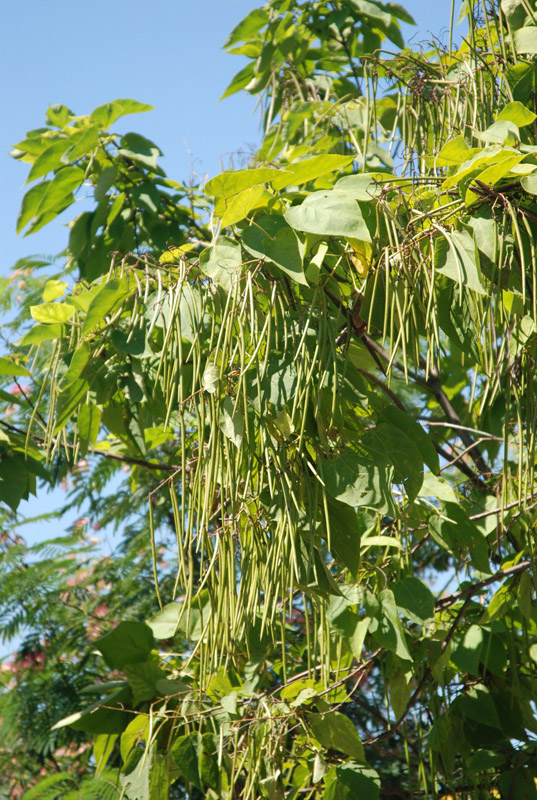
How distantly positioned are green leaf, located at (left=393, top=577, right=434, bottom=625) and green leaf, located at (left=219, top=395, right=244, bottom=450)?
0.48 m

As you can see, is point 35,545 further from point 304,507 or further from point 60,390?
point 304,507

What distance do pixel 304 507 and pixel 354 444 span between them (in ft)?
0.37

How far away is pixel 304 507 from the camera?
919mm

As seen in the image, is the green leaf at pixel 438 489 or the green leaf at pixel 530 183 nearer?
the green leaf at pixel 530 183

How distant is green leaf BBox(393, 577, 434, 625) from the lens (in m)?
1.17

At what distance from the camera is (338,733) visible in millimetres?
1211

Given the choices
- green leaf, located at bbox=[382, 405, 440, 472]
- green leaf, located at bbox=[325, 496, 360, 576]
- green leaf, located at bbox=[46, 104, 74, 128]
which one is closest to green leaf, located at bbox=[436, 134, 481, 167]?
green leaf, located at bbox=[382, 405, 440, 472]

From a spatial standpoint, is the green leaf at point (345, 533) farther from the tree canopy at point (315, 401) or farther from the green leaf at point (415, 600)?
the green leaf at point (415, 600)

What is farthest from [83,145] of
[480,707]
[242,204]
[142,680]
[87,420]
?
[480,707]

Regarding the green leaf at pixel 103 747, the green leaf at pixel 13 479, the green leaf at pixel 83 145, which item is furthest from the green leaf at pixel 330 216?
the green leaf at pixel 103 747

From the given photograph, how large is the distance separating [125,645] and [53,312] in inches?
23.9

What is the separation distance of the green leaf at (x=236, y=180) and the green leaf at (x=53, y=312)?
0.34m

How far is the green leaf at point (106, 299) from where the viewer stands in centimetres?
104

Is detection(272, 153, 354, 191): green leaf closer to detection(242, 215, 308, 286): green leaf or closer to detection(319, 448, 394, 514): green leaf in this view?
detection(242, 215, 308, 286): green leaf
